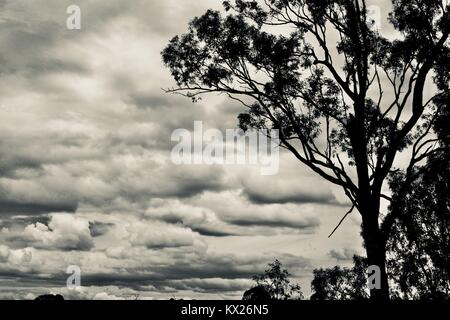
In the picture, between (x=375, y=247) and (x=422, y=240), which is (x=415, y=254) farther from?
(x=375, y=247)

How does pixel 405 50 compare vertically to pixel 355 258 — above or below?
above

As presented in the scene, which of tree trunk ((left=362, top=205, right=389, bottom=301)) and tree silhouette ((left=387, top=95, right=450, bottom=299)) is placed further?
tree silhouette ((left=387, top=95, right=450, bottom=299))

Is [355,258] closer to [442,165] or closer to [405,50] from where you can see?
[442,165]

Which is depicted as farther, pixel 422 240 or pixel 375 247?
pixel 422 240

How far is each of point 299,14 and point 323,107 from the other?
4.25m

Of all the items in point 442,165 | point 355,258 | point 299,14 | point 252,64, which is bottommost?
point 355,258

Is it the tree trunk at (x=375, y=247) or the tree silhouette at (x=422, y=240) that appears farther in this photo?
the tree silhouette at (x=422, y=240)

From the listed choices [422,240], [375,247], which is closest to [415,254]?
[422,240]

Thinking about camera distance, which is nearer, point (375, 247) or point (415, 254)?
point (375, 247)
